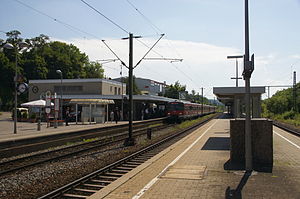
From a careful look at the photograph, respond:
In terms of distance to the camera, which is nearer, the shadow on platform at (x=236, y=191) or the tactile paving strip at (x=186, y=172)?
the shadow on platform at (x=236, y=191)

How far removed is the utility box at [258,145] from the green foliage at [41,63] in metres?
59.1

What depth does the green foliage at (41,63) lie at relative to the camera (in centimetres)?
6700

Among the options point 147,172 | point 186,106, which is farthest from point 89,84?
point 147,172

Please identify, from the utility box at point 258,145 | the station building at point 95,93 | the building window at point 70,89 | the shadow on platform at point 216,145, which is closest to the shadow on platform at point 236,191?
the utility box at point 258,145

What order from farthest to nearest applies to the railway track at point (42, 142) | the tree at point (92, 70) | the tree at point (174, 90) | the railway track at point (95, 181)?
the tree at point (174, 90) → the tree at point (92, 70) → the railway track at point (42, 142) → the railway track at point (95, 181)

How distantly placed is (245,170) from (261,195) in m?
2.61

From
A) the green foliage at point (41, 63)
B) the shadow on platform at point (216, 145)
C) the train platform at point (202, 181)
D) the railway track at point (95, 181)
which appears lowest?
the railway track at point (95, 181)

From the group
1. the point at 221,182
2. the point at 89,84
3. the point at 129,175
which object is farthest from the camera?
the point at 89,84

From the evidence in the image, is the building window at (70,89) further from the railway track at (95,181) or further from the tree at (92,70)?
the railway track at (95,181)

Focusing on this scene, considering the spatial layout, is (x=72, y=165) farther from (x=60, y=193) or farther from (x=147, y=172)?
(x=60, y=193)

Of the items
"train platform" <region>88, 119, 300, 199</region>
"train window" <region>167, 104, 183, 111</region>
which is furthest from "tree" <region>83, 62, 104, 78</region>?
"train platform" <region>88, 119, 300, 199</region>

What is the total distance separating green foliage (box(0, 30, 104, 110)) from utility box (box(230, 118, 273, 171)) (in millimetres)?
59137

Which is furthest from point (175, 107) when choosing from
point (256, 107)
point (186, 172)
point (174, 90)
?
point (174, 90)

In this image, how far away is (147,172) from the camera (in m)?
9.27
